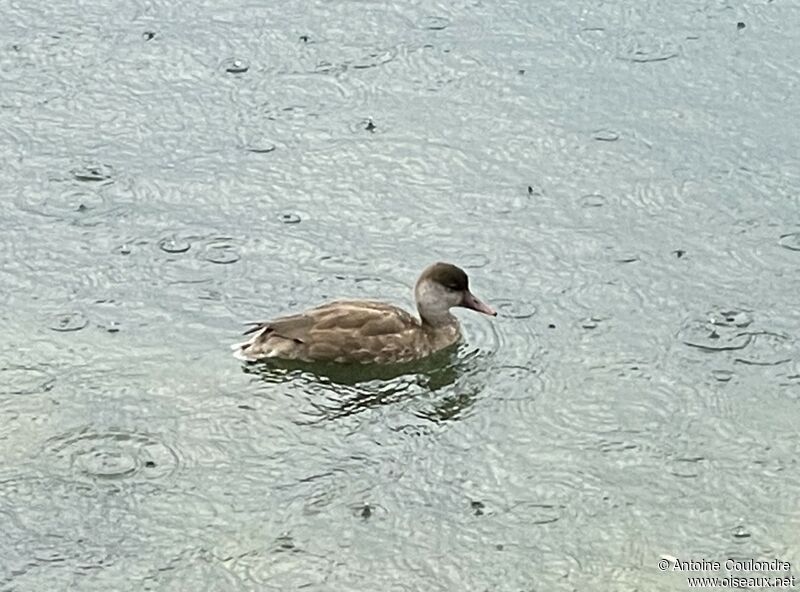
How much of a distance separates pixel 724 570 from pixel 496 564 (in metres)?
0.76

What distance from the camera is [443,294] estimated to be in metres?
7.64

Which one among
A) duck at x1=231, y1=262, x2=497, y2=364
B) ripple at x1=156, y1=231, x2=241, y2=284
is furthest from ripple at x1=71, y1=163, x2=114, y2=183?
duck at x1=231, y1=262, x2=497, y2=364

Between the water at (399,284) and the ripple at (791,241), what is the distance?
0.21ft

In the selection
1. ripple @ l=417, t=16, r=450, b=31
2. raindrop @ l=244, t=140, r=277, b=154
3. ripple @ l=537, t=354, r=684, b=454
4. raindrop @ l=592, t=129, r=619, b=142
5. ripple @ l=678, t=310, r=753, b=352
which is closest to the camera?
ripple @ l=537, t=354, r=684, b=454

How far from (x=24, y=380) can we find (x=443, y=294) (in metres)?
1.68

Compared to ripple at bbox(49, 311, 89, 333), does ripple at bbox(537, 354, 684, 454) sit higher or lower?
higher

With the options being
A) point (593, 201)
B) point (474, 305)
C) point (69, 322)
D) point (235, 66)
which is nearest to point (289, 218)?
point (474, 305)

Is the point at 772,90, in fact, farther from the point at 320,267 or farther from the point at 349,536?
the point at 349,536

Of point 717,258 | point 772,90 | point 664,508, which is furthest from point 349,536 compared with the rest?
point 772,90

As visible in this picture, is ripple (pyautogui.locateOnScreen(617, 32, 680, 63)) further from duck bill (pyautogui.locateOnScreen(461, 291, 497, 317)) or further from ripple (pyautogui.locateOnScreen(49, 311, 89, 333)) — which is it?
ripple (pyautogui.locateOnScreen(49, 311, 89, 333))

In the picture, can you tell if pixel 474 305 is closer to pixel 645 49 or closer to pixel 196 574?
pixel 196 574

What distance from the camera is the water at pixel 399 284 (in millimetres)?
6418

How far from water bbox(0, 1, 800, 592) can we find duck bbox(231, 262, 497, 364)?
0.10 metres

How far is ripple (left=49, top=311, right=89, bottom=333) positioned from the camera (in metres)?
7.54
